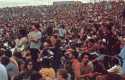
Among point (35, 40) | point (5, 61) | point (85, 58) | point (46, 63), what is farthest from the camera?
point (35, 40)

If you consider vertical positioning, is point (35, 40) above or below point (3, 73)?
below

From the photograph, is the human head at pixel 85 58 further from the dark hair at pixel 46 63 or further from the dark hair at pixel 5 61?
the dark hair at pixel 5 61

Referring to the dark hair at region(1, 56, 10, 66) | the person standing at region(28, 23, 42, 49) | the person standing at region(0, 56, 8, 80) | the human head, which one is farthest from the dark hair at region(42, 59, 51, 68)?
the person standing at region(0, 56, 8, 80)

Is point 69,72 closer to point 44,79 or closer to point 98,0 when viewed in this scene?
point 44,79

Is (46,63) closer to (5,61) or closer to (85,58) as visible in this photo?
(85,58)

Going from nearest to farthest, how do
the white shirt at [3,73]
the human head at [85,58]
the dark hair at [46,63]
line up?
the white shirt at [3,73] → the human head at [85,58] → the dark hair at [46,63]

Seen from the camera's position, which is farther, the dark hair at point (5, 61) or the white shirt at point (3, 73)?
the dark hair at point (5, 61)

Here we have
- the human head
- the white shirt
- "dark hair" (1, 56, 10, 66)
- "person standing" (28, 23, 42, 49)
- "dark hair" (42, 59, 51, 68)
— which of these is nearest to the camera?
the white shirt

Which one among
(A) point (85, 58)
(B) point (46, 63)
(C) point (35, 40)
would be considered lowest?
(B) point (46, 63)

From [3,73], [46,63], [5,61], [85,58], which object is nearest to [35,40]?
[46,63]

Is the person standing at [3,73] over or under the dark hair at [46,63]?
over

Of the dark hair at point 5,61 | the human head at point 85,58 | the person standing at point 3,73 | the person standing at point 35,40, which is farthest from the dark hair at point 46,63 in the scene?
the person standing at point 3,73

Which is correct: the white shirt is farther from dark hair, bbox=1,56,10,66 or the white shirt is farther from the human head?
the human head

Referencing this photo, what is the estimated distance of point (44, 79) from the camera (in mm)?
11023
